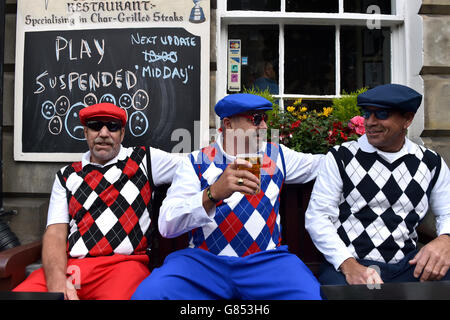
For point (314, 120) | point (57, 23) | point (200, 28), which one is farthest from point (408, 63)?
point (57, 23)

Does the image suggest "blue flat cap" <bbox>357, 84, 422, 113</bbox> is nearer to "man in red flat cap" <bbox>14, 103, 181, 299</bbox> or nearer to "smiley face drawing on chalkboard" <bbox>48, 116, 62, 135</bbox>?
"man in red flat cap" <bbox>14, 103, 181, 299</bbox>

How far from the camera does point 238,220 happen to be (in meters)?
2.12

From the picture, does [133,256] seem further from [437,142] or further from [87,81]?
[437,142]

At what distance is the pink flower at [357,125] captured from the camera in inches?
106

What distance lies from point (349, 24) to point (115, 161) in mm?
2330

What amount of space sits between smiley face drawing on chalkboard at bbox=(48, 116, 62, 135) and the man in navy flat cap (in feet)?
6.96

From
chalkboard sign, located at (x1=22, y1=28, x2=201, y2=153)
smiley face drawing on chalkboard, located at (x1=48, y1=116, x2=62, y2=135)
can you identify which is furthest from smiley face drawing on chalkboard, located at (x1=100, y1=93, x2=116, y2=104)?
smiley face drawing on chalkboard, located at (x1=48, y1=116, x2=62, y2=135)

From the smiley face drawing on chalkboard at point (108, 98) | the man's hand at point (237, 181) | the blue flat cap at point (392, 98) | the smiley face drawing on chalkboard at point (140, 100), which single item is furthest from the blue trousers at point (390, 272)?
the smiley face drawing on chalkboard at point (108, 98)

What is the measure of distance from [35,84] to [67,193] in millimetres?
1221

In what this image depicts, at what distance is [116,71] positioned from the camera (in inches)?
121

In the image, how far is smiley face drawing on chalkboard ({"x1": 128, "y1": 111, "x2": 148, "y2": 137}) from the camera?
10.0 feet

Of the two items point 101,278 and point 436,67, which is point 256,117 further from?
point 436,67
